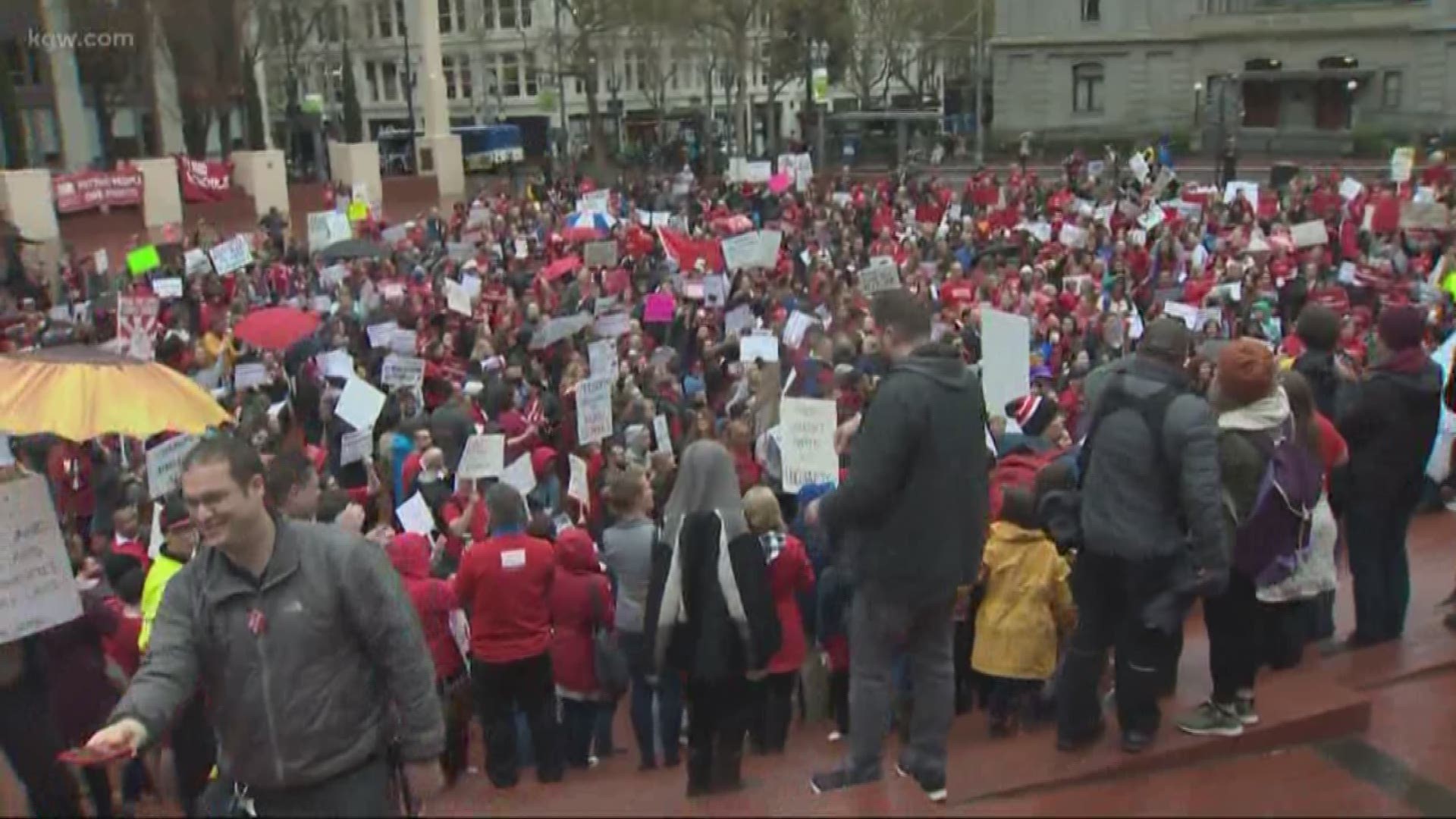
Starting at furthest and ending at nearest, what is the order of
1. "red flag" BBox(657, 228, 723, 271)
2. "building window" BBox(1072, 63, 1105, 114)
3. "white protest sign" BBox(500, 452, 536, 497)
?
"building window" BBox(1072, 63, 1105, 114) < "red flag" BBox(657, 228, 723, 271) < "white protest sign" BBox(500, 452, 536, 497)

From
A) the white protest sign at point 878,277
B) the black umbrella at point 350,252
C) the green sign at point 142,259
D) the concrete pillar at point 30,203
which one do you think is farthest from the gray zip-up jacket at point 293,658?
the concrete pillar at point 30,203

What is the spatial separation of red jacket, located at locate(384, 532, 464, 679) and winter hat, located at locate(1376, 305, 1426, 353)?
424 cm

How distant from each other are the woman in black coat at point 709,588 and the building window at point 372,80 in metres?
78.9

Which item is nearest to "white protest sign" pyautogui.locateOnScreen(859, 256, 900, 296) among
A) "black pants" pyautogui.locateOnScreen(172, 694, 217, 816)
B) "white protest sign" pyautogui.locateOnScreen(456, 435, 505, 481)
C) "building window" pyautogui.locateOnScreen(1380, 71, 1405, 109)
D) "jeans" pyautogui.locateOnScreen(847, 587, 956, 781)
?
"white protest sign" pyautogui.locateOnScreen(456, 435, 505, 481)

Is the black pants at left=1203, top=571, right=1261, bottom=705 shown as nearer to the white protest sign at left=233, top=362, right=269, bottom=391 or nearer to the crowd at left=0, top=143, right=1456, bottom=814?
the crowd at left=0, top=143, right=1456, bottom=814

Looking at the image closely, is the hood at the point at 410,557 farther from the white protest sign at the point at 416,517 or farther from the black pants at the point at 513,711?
the white protest sign at the point at 416,517

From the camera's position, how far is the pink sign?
51.1 ft

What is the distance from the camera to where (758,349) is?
1277cm

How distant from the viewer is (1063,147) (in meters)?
58.4

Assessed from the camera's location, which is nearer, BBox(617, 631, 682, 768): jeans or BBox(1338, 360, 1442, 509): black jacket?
BBox(1338, 360, 1442, 509): black jacket

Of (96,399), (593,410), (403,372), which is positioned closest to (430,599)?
(96,399)

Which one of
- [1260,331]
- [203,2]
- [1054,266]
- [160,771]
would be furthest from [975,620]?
[203,2]

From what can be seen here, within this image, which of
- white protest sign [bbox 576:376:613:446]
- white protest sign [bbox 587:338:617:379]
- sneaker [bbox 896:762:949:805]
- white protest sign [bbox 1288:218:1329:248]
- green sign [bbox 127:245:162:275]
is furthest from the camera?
white protest sign [bbox 1288:218:1329:248]

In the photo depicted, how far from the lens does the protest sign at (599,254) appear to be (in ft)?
61.7
